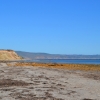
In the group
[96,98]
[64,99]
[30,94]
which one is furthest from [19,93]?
[96,98]

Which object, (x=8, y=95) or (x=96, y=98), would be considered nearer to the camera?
(x=96, y=98)

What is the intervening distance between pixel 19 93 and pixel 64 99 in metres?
3.69

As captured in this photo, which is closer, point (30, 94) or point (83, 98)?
point (83, 98)

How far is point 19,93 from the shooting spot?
719 inches

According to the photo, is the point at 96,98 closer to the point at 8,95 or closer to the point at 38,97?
the point at 38,97

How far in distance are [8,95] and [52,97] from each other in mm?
2905

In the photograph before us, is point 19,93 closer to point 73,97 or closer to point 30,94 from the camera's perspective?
point 30,94

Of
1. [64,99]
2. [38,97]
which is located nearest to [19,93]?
[38,97]

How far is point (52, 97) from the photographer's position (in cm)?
1669

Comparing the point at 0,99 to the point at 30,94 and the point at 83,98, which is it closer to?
the point at 30,94

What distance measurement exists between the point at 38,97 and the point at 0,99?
2327 millimetres

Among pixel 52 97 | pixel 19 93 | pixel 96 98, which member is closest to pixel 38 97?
pixel 52 97

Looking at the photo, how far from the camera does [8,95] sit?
17.5 meters

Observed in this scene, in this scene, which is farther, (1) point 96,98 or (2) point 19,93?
(2) point 19,93
